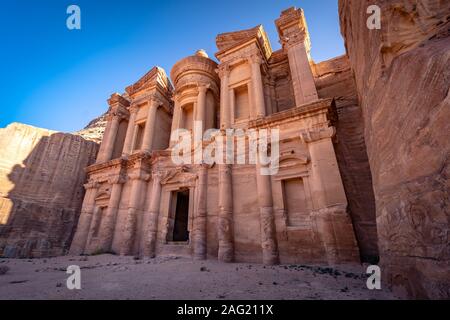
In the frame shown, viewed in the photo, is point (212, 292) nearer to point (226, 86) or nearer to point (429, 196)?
point (429, 196)

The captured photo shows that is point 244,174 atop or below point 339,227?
atop

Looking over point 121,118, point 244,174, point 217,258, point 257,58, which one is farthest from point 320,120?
point 121,118

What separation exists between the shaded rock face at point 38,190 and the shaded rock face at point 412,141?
19.9m

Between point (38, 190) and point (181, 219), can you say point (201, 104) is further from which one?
point (38, 190)

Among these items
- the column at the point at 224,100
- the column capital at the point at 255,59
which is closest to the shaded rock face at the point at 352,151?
the column capital at the point at 255,59

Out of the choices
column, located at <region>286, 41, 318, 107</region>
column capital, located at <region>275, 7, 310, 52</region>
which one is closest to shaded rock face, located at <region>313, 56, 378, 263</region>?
column, located at <region>286, 41, 318, 107</region>

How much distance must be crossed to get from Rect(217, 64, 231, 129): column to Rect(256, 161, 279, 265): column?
368cm

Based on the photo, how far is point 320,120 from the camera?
357 inches

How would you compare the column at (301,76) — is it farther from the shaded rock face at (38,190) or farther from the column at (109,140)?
the shaded rock face at (38,190)

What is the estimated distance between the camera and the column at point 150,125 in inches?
588

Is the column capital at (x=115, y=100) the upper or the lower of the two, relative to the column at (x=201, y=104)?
upper

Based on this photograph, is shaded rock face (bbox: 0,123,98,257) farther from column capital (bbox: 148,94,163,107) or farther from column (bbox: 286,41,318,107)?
column (bbox: 286,41,318,107)

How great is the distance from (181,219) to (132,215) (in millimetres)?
3603
